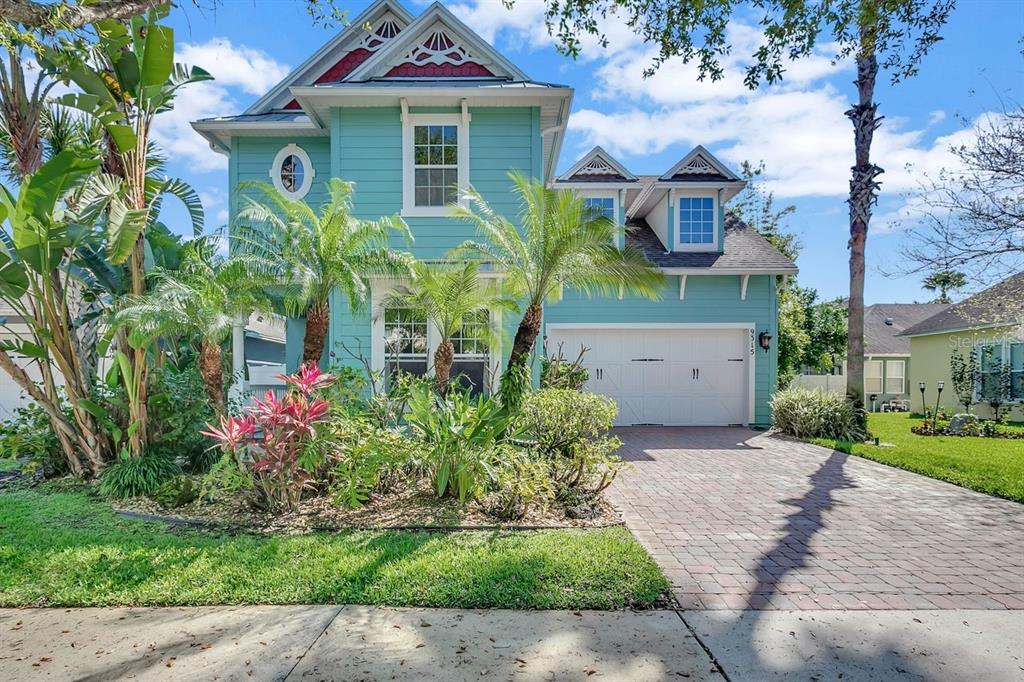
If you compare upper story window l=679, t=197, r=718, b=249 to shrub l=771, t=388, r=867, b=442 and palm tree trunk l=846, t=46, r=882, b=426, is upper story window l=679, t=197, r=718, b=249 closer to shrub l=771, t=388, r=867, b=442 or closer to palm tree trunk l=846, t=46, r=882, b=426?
palm tree trunk l=846, t=46, r=882, b=426

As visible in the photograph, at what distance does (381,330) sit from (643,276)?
5.02 metres

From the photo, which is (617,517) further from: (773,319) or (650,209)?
(650,209)

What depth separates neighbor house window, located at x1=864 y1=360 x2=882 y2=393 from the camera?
25.2m

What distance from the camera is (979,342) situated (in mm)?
18062

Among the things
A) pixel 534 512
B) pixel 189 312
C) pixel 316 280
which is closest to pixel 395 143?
pixel 316 280

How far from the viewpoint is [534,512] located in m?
5.95

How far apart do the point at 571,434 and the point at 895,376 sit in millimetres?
25494

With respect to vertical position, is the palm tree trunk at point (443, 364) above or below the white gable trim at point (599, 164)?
below

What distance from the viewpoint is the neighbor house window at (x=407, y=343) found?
1009 centimetres

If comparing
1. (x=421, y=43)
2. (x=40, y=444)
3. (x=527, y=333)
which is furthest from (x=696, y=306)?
(x=40, y=444)

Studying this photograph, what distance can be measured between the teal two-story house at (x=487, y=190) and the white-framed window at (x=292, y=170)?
0.02 metres

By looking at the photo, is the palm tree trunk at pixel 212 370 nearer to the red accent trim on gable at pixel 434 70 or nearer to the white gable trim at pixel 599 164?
the red accent trim on gable at pixel 434 70

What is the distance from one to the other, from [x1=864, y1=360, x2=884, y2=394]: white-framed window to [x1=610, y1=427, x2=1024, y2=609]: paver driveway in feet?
62.6

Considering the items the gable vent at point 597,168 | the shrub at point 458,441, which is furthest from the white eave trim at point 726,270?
the shrub at point 458,441
